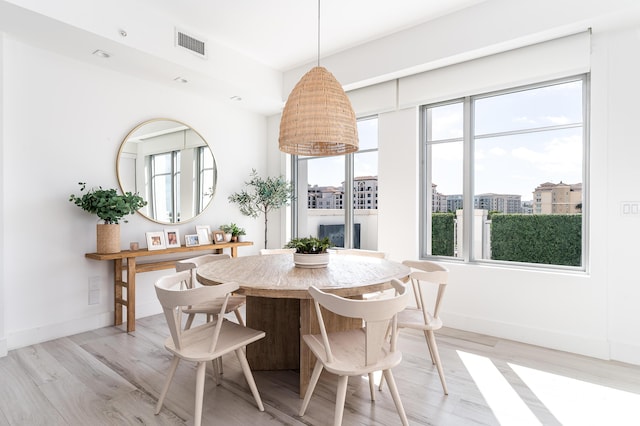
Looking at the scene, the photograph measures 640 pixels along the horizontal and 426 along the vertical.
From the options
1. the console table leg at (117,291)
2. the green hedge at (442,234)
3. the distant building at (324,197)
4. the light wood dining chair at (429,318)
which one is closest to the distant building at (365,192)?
the distant building at (324,197)

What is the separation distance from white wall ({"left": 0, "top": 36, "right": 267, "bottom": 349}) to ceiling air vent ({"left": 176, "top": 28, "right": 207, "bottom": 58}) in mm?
723

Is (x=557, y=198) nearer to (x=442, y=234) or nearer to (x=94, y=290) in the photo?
(x=442, y=234)

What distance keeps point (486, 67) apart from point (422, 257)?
2.12 meters

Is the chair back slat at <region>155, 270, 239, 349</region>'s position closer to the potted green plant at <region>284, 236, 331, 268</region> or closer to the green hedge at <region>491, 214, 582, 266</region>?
the potted green plant at <region>284, 236, 331, 268</region>

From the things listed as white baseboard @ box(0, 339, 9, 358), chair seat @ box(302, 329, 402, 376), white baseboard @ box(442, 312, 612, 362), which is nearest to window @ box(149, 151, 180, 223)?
white baseboard @ box(0, 339, 9, 358)

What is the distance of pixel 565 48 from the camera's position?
308cm

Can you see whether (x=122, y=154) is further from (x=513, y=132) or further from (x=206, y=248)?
(x=513, y=132)

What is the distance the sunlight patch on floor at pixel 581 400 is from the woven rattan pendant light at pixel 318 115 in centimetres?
212

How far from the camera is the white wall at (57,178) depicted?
10.1 feet

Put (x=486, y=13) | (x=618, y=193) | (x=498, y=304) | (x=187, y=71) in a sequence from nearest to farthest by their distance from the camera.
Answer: (x=618, y=193) < (x=486, y=13) < (x=498, y=304) < (x=187, y=71)

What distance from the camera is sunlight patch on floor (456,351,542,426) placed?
2037 millimetres

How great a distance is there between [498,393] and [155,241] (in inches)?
138

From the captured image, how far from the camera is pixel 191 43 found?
3.70 metres

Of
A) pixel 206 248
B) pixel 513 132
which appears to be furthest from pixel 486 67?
pixel 206 248
